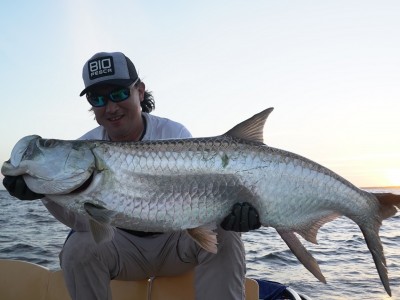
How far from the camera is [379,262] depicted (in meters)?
3.38

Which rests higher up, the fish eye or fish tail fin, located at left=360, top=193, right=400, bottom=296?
the fish eye

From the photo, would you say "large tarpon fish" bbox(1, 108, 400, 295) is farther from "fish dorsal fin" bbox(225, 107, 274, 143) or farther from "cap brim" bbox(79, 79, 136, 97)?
"cap brim" bbox(79, 79, 136, 97)

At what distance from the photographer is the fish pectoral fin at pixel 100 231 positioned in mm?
3301

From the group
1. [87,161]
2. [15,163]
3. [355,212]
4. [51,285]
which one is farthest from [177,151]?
[51,285]

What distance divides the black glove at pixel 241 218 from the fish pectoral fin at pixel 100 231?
813 mm

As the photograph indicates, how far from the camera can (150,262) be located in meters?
4.02

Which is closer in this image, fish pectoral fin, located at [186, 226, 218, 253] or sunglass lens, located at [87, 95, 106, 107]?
fish pectoral fin, located at [186, 226, 218, 253]

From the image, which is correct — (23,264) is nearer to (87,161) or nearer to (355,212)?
(87,161)

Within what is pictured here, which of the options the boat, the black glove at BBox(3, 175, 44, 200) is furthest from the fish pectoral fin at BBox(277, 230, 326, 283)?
the black glove at BBox(3, 175, 44, 200)

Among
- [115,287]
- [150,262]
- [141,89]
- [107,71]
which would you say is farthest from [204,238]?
[141,89]

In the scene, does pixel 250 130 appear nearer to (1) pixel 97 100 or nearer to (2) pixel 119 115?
(2) pixel 119 115

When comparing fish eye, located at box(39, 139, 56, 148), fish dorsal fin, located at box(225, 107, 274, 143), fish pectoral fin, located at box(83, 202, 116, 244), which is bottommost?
fish pectoral fin, located at box(83, 202, 116, 244)

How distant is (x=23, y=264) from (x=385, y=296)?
18.6 feet

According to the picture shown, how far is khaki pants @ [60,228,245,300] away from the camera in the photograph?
363cm
